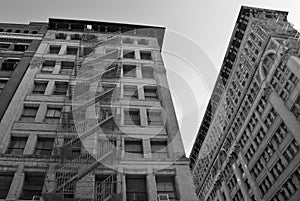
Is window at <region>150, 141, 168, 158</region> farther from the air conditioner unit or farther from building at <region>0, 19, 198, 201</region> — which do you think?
the air conditioner unit

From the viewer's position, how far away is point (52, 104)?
2473 cm

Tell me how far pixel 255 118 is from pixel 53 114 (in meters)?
43.4

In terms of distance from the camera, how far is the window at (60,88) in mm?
26719

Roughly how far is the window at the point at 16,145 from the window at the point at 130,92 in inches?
373

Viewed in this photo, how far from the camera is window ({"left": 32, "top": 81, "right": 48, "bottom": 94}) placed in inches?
1047

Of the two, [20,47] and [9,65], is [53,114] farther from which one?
[20,47]

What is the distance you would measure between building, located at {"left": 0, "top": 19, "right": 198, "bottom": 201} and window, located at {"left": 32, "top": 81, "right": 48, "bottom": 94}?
9 centimetres

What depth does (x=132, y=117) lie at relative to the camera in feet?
82.0

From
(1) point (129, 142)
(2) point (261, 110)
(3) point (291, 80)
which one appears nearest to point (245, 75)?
(2) point (261, 110)

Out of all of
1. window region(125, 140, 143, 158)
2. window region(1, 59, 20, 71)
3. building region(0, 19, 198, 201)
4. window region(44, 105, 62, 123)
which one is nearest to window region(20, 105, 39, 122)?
building region(0, 19, 198, 201)

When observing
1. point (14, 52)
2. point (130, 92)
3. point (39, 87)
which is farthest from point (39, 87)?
point (130, 92)

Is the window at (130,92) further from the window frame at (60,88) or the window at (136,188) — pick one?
the window at (136,188)

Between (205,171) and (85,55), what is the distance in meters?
58.8

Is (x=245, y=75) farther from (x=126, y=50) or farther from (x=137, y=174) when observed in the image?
(x=137, y=174)
